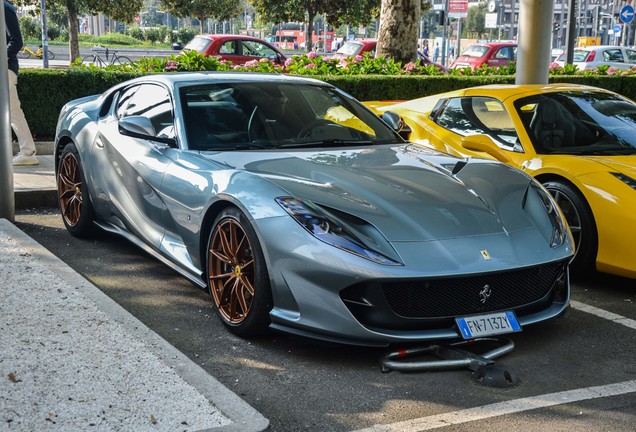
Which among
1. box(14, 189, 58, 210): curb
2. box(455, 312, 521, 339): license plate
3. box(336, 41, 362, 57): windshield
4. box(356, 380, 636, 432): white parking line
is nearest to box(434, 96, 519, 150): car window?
box(455, 312, 521, 339): license plate

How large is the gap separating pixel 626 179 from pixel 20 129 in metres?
6.99

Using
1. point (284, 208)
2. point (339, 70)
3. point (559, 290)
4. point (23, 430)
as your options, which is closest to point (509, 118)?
point (559, 290)

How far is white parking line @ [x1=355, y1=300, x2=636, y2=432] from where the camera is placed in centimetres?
387

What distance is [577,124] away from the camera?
697 cm

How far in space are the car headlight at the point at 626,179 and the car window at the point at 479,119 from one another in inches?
39.0

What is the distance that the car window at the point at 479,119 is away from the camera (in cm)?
708

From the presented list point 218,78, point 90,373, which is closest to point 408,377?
point 90,373

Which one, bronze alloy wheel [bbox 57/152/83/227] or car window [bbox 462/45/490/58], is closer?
bronze alloy wheel [bbox 57/152/83/227]

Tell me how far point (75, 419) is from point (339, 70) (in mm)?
11719

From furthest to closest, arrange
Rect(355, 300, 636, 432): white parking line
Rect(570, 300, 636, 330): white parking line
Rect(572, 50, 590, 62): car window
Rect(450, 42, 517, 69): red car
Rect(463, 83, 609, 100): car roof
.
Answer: Rect(572, 50, 590, 62): car window, Rect(450, 42, 517, 69): red car, Rect(463, 83, 609, 100): car roof, Rect(570, 300, 636, 330): white parking line, Rect(355, 300, 636, 432): white parking line

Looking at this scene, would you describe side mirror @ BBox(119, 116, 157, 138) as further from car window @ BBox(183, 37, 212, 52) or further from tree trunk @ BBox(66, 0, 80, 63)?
tree trunk @ BBox(66, 0, 80, 63)

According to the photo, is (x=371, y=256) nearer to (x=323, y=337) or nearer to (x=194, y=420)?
(x=323, y=337)

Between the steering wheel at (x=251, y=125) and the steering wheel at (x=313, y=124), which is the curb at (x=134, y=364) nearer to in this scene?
the steering wheel at (x=251, y=125)

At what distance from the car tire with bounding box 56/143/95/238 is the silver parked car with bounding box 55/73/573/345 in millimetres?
493
